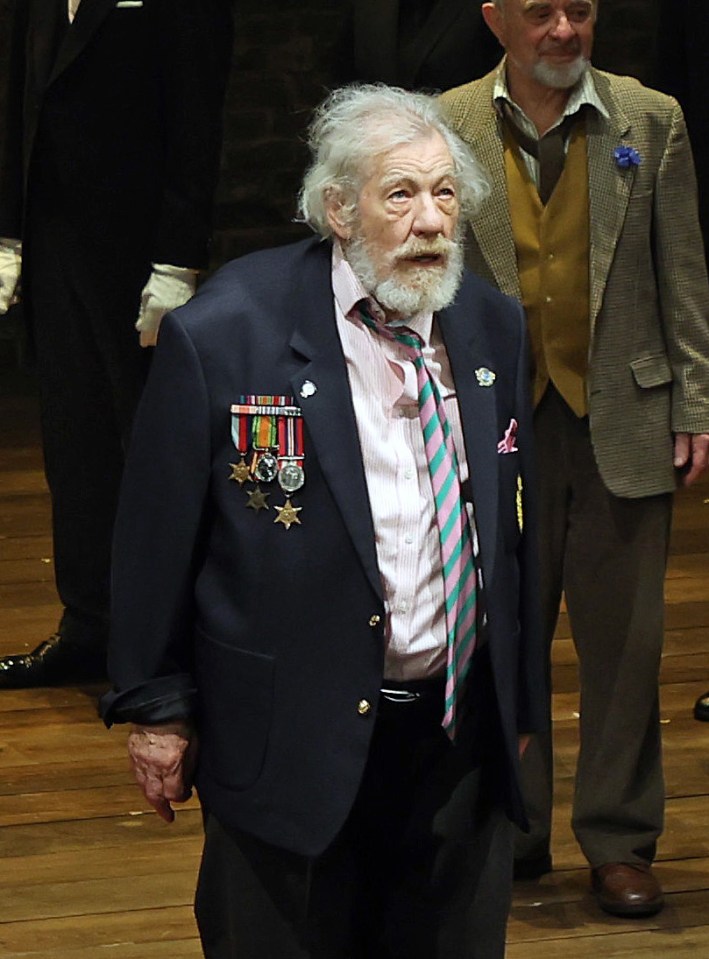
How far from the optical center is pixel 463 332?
2.70 metres

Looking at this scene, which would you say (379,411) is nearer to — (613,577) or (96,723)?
(613,577)

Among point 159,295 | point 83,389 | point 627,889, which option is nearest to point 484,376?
point 627,889

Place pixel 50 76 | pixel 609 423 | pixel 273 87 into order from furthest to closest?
1. pixel 273 87
2. pixel 50 76
3. pixel 609 423

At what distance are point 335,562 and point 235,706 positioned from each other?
231 mm

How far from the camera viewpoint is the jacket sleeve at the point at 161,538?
2.53 metres

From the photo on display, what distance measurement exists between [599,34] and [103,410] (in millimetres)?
4201

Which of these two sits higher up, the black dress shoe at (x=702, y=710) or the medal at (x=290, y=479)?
the medal at (x=290, y=479)

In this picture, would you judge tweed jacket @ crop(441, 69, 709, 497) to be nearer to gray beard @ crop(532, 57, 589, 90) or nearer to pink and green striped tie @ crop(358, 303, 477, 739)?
gray beard @ crop(532, 57, 589, 90)

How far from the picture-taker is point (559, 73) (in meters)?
3.40

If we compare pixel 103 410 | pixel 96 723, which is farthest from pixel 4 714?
pixel 103 410

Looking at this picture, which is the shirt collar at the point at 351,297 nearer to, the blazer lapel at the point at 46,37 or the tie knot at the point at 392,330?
the tie knot at the point at 392,330

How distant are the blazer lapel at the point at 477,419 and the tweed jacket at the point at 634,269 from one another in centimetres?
76

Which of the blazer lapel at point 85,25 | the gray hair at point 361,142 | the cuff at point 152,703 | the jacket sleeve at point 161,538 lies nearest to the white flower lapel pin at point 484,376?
the gray hair at point 361,142

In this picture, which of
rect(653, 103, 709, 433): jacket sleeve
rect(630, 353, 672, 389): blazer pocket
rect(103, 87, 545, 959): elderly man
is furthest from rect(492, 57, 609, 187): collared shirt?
rect(103, 87, 545, 959): elderly man
